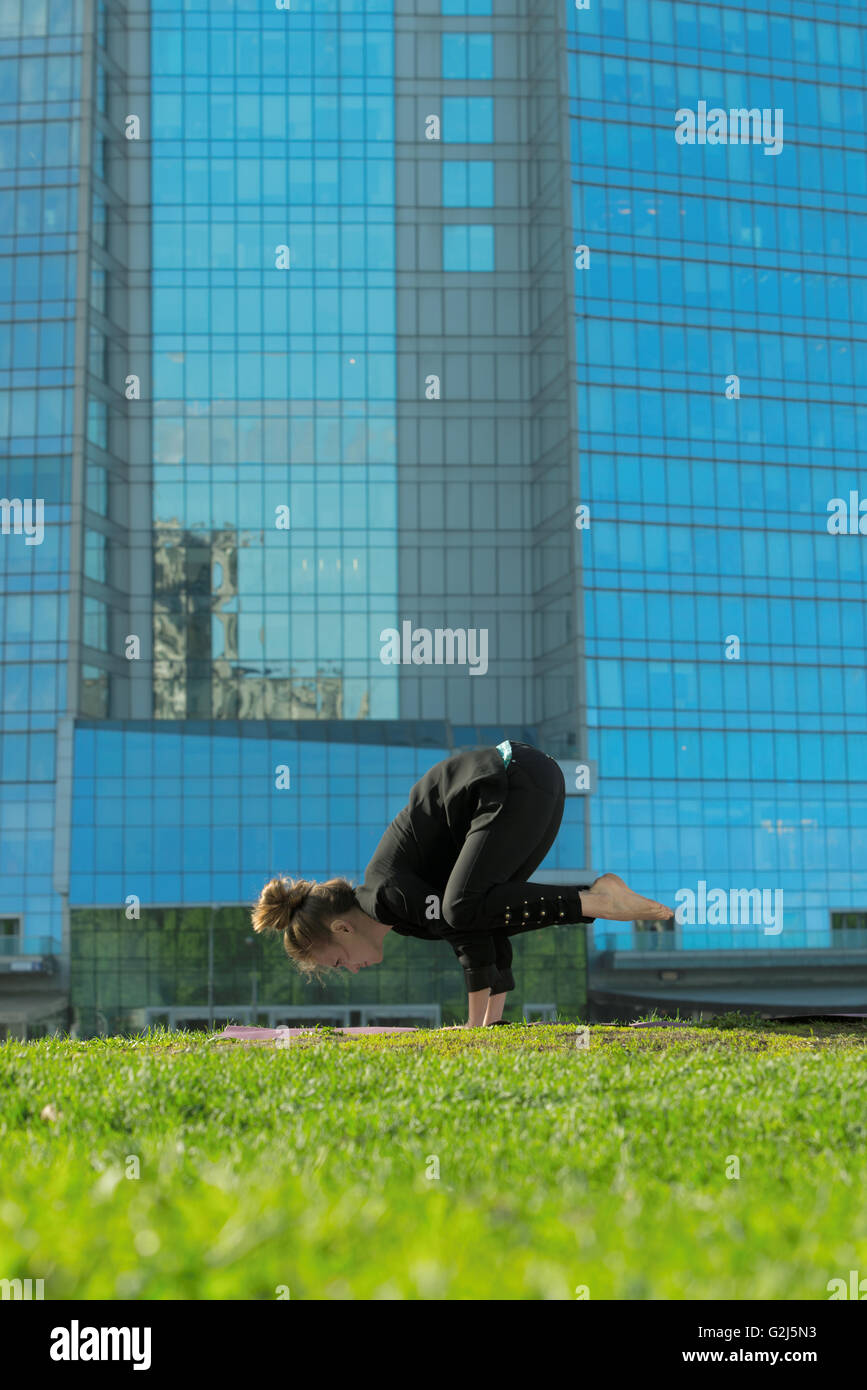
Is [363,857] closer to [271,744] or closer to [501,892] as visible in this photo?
[271,744]

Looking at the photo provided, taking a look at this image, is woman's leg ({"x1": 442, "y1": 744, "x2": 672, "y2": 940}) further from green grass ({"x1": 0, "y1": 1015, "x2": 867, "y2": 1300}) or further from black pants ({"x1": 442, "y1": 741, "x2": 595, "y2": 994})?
green grass ({"x1": 0, "y1": 1015, "x2": 867, "y2": 1300})

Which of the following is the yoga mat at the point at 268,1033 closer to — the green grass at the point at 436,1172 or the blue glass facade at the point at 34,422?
the green grass at the point at 436,1172

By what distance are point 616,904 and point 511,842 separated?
2.54 ft

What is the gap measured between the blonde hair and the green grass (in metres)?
1.02

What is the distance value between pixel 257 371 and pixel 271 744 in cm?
2420

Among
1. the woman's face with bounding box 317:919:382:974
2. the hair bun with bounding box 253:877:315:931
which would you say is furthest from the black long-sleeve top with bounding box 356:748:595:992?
the hair bun with bounding box 253:877:315:931

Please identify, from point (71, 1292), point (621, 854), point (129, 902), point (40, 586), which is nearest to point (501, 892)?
point (71, 1292)

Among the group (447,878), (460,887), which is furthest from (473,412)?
(460,887)

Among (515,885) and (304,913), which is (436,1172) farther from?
(304,913)

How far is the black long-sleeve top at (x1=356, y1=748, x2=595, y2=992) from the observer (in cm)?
812

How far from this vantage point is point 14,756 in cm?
6781

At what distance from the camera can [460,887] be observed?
26.3ft

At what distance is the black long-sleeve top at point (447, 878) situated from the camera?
26.7ft

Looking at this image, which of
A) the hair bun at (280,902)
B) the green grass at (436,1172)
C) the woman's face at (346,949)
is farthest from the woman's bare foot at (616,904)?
the hair bun at (280,902)
